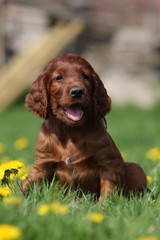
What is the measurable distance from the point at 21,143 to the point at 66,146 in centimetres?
371

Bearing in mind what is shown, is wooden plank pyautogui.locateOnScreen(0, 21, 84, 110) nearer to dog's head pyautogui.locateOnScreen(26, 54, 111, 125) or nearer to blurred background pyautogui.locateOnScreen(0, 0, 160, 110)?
blurred background pyautogui.locateOnScreen(0, 0, 160, 110)

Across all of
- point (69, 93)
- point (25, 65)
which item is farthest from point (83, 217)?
point (25, 65)

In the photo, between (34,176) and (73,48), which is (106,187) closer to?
(34,176)

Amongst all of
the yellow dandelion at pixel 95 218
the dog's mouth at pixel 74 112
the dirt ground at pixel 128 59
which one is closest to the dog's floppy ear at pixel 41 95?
the dog's mouth at pixel 74 112

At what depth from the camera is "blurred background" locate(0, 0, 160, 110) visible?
44.1 ft

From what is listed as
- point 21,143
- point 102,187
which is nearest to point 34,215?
point 102,187

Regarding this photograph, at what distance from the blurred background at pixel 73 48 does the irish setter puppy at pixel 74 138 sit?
9504mm

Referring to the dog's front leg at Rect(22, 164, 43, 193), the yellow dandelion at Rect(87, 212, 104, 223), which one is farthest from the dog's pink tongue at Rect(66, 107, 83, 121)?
the yellow dandelion at Rect(87, 212, 104, 223)

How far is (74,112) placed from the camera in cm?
341

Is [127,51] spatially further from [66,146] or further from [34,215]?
[34,215]

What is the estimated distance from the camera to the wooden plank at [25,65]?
13.1 metres

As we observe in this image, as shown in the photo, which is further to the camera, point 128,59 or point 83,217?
point 128,59

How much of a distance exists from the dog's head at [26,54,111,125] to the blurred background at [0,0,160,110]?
946 centimetres

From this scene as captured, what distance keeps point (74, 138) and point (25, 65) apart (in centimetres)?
1003
